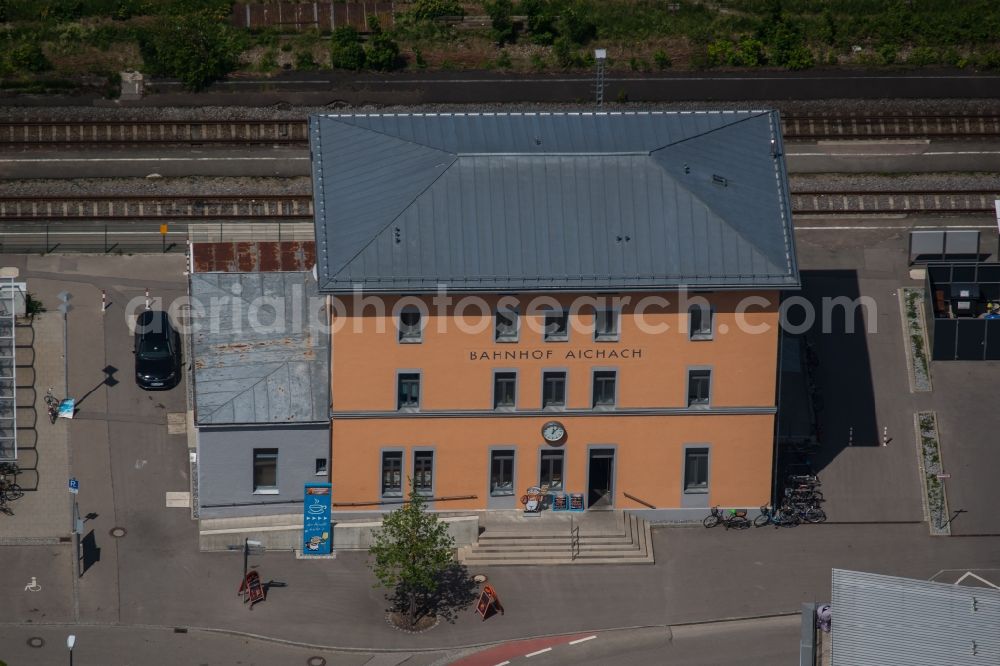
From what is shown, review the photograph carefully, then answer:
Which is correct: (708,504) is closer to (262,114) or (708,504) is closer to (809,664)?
(809,664)

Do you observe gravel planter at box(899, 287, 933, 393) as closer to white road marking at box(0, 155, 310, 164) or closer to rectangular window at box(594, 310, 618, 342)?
rectangular window at box(594, 310, 618, 342)

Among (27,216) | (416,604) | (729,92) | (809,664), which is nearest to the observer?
(809,664)

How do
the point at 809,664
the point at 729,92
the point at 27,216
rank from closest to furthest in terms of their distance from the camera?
the point at 809,664, the point at 27,216, the point at 729,92

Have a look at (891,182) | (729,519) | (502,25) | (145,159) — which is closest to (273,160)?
(145,159)

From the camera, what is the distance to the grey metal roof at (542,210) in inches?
3748

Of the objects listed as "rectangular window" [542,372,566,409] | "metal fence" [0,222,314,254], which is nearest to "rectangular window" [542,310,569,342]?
"rectangular window" [542,372,566,409]

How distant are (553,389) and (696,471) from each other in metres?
7.15

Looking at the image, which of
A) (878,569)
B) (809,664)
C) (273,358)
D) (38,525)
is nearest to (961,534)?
(878,569)

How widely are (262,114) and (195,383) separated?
24375 millimetres

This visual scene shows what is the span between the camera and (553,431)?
97.9 meters

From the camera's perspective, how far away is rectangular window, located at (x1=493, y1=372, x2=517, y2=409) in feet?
320

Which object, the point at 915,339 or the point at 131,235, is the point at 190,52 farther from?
the point at 915,339

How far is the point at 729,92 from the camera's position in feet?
400

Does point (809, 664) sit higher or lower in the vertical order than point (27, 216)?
lower
